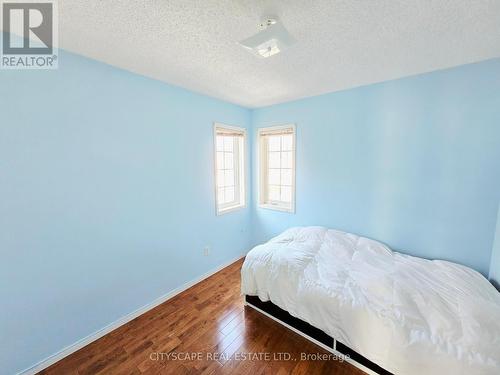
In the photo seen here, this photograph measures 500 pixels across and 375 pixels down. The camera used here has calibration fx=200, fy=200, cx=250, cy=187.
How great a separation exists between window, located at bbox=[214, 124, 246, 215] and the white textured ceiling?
100 cm

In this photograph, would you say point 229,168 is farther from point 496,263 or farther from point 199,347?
point 496,263

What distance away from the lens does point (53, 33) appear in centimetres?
133

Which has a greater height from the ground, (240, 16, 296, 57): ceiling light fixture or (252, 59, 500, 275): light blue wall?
(240, 16, 296, 57): ceiling light fixture

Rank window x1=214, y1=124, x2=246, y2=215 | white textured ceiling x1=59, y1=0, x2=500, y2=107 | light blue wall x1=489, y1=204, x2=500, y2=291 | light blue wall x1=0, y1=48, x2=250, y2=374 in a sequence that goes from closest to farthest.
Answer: white textured ceiling x1=59, y1=0, x2=500, y2=107 < light blue wall x1=0, y1=48, x2=250, y2=374 < light blue wall x1=489, y1=204, x2=500, y2=291 < window x1=214, y1=124, x2=246, y2=215

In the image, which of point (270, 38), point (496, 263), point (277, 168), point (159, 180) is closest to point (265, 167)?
point (277, 168)

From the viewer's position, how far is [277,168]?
10.7 ft

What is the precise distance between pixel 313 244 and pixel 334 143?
4.30 ft

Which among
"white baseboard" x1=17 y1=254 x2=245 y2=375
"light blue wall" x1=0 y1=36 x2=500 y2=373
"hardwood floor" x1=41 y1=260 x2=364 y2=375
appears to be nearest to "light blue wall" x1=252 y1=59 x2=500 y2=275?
"light blue wall" x1=0 y1=36 x2=500 y2=373

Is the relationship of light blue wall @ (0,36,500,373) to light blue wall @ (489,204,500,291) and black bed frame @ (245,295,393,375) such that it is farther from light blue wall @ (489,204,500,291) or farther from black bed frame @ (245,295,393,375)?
black bed frame @ (245,295,393,375)

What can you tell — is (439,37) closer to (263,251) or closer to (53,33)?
(263,251)

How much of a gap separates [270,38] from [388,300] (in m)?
1.91

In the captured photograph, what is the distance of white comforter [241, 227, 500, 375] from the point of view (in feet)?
3.73

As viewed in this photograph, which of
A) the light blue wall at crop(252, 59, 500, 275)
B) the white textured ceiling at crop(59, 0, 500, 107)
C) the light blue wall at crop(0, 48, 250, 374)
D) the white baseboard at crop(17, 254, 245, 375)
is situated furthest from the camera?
the light blue wall at crop(252, 59, 500, 275)

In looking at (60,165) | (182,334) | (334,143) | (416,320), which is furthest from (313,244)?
(60,165)
